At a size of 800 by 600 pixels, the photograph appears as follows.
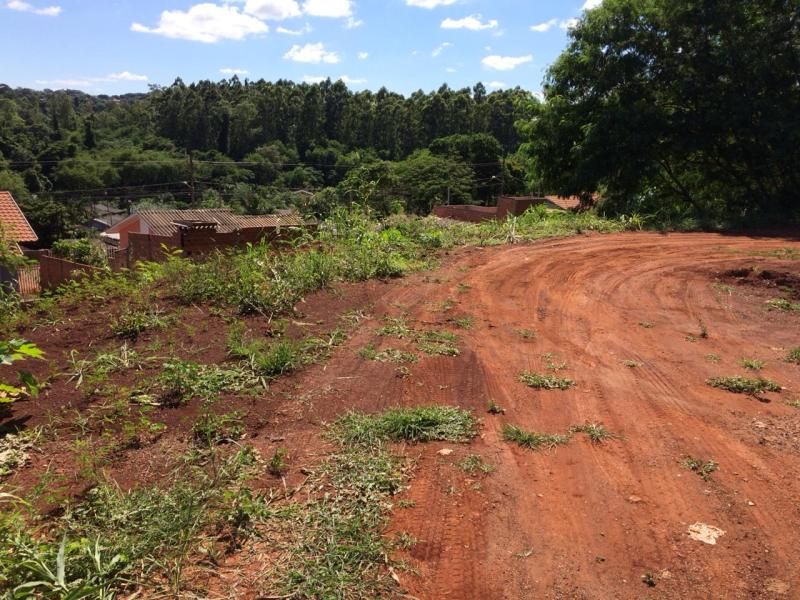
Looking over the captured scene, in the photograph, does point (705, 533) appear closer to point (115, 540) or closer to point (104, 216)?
point (115, 540)

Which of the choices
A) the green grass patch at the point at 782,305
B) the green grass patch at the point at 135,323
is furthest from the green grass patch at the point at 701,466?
the green grass patch at the point at 782,305

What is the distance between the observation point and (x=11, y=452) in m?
3.45

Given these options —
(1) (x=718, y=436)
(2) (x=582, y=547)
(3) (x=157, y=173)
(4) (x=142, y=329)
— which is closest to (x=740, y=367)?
(1) (x=718, y=436)

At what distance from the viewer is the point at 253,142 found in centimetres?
6950

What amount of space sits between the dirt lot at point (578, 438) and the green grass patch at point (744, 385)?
9 centimetres

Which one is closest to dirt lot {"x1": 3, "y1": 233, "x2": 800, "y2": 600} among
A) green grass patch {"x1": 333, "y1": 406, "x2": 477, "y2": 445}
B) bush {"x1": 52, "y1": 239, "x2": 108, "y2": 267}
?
green grass patch {"x1": 333, "y1": 406, "x2": 477, "y2": 445}

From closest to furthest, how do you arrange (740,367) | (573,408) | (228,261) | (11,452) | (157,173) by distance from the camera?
(11,452)
(573,408)
(740,367)
(228,261)
(157,173)

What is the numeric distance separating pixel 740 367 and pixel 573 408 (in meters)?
1.86

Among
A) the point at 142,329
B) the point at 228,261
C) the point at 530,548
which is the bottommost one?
the point at 530,548

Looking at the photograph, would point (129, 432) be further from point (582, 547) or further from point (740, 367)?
point (740, 367)

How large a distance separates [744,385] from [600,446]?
1704 mm

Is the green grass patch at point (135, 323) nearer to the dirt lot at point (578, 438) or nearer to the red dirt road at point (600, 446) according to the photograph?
the dirt lot at point (578, 438)

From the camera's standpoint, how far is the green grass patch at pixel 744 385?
179 inches

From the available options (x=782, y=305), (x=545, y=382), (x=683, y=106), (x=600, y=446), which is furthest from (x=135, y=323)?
(x=683, y=106)
